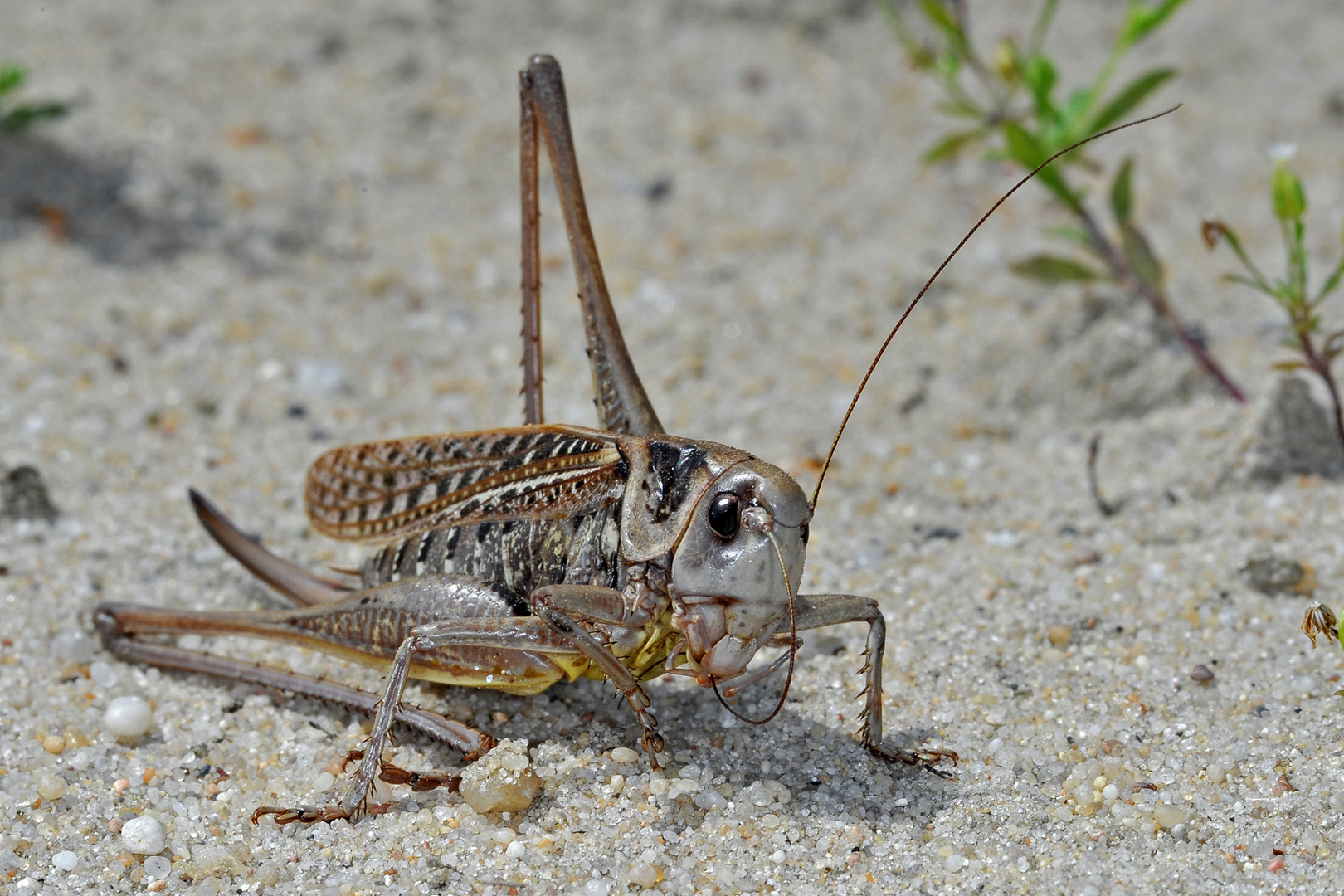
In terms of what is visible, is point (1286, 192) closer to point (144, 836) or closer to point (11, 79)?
point (144, 836)

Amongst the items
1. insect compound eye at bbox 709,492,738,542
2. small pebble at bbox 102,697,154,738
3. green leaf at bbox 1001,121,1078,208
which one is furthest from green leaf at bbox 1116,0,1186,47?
small pebble at bbox 102,697,154,738

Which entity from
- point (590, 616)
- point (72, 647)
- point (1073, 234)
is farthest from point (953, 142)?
point (72, 647)

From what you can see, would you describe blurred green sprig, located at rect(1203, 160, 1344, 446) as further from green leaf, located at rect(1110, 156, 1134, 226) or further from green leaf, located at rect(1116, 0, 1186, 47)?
green leaf, located at rect(1116, 0, 1186, 47)

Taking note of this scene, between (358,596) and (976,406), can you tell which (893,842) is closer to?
(358,596)

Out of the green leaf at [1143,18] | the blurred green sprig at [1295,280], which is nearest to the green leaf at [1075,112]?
the green leaf at [1143,18]

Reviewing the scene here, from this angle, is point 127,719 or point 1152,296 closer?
point 127,719

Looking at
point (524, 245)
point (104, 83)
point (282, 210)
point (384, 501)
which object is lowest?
point (384, 501)

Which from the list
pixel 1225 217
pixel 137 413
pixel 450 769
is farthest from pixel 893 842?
pixel 1225 217
